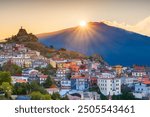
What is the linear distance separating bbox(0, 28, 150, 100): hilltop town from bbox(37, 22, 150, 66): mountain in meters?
0.05

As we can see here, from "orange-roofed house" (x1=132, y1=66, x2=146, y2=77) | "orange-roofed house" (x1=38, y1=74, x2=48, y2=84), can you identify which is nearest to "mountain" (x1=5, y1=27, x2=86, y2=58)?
"orange-roofed house" (x1=38, y1=74, x2=48, y2=84)

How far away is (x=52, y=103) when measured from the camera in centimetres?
433

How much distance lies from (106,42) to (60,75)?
43 centimetres

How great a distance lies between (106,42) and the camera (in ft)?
14.5

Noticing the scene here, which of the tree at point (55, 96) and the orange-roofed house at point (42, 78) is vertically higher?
the orange-roofed house at point (42, 78)

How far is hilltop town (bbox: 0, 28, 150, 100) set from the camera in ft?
14.4

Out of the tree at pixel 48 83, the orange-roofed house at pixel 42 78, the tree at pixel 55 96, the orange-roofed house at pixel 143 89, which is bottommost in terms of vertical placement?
the tree at pixel 55 96

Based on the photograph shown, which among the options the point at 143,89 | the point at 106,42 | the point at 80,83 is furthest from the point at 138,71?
the point at 80,83

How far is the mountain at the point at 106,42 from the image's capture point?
4395mm

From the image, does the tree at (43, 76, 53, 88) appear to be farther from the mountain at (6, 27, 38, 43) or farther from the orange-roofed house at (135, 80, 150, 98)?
the orange-roofed house at (135, 80, 150, 98)

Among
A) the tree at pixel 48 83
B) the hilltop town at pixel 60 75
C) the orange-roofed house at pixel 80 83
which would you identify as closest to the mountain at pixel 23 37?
the hilltop town at pixel 60 75

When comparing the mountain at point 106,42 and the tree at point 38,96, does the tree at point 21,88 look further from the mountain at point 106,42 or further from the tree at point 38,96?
the mountain at point 106,42

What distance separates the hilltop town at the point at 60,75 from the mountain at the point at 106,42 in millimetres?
45

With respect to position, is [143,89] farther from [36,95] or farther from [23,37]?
[23,37]
